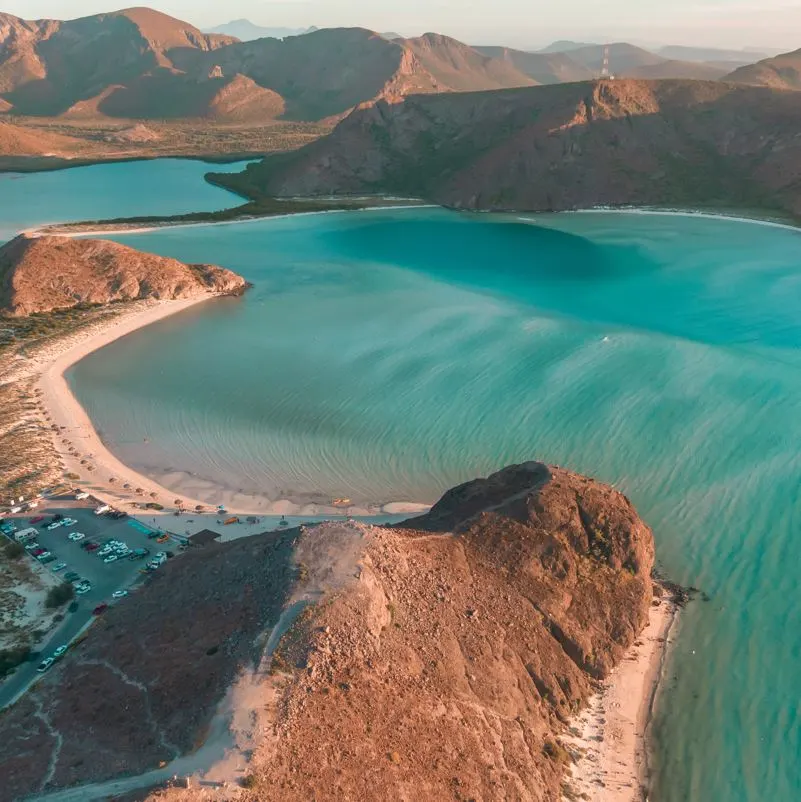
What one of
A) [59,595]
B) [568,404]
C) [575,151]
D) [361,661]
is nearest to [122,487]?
[59,595]

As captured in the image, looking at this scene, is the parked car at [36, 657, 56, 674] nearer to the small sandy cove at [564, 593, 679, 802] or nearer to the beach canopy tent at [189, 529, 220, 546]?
the beach canopy tent at [189, 529, 220, 546]

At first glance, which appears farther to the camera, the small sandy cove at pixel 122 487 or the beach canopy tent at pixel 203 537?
the small sandy cove at pixel 122 487

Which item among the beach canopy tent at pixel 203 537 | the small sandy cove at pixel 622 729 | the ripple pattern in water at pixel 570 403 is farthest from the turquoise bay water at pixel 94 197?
the small sandy cove at pixel 622 729

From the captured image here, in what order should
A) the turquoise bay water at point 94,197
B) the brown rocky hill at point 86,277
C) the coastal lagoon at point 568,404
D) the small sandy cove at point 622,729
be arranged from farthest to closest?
1. the turquoise bay water at point 94,197
2. the brown rocky hill at point 86,277
3. the coastal lagoon at point 568,404
4. the small sandy cove at point 622,729

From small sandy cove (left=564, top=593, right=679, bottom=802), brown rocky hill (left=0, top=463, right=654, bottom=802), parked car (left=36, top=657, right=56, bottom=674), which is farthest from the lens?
parked car (left=36, top=657, right=56, bottom=674)

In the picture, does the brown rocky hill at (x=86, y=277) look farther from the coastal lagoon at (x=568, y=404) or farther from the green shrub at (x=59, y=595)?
the green shrub at (x=59, y=595)

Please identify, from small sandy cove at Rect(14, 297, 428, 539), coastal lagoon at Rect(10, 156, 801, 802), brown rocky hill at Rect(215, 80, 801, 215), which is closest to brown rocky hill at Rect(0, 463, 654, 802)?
coastal lagoon at Rect(10, 156, 801, 802)

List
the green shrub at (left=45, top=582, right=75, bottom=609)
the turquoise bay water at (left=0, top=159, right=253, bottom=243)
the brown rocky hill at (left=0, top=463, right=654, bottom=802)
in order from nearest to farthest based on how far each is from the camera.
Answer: the brown rocky hill at (left=0, top=463, right=654, bottom=802)
the green shrub at (left=45, top=582, right=75, bottom=609)
the turquoise bay water at (left=0, top=159, right=253, bottom=243)
